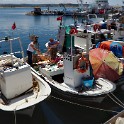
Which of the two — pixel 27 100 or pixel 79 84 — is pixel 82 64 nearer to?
pixel 79 84

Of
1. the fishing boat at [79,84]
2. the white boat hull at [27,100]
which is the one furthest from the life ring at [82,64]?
the white boat hull at [27,100]

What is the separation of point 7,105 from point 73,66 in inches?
151

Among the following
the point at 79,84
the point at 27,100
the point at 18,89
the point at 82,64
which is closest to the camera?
the point at 27,100

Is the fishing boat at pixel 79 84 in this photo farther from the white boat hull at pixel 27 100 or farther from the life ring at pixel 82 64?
the white boat hull at pixel 27 100

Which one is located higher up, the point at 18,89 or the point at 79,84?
the point at 18,89

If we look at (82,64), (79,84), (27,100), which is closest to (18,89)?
(27,100)

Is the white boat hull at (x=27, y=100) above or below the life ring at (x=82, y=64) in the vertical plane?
below

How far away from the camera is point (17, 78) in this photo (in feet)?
35.2

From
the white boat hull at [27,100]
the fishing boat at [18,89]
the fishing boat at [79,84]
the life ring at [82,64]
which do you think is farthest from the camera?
the life ring at [82,64]

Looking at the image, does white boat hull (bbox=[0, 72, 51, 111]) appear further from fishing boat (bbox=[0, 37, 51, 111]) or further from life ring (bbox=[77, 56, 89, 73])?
life ring (bbox=[77, 56, 89, 73])

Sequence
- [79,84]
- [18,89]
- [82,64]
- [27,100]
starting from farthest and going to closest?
[79,84] → [82,64] → [18,89] → [27,100]

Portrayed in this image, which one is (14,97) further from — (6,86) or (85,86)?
(85,86)

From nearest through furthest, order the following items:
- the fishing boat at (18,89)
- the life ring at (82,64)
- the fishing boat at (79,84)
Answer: the fishing boat at (18,89) → the fishing boat at (79,84) → the life ring at (82,64)

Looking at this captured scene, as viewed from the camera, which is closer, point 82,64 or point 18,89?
point 18,89
